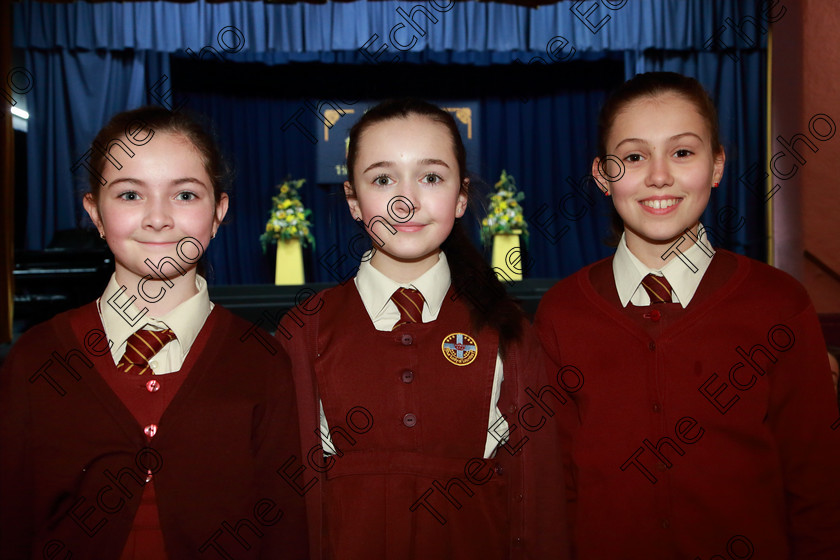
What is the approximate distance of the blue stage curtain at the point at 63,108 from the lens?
6691mm

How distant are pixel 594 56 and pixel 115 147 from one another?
282 inches

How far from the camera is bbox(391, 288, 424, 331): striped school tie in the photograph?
1373 mm

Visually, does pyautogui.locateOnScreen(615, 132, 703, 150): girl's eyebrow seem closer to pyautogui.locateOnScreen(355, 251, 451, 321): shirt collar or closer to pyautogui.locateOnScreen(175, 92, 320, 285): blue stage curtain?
pyautogui.locateOnScreen(355, 251, 451, 321): shirt collar

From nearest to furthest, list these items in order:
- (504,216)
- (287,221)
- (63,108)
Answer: (63,108)
(504,216)
(287,221)

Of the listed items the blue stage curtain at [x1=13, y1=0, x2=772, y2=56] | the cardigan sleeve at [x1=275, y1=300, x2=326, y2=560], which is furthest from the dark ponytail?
the blue stage curtain at [x1=13, y1=0, x2=772, y2=56]

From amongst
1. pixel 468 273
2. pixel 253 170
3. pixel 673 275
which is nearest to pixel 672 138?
pixel 673 275

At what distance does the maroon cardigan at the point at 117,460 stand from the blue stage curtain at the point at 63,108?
243 inches

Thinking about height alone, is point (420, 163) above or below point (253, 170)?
below

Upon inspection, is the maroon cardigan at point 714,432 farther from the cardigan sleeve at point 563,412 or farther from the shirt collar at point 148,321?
the shirt collar at point 148,321

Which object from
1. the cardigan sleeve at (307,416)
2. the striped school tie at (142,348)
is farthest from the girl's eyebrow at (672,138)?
the striped school tie at (142,348)

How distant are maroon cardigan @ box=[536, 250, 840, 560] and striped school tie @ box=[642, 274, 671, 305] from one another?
3cm

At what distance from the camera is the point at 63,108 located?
6766 mm

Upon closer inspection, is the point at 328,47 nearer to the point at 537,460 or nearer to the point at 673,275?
the point at 673,275

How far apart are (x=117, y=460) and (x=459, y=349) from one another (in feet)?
2.23
